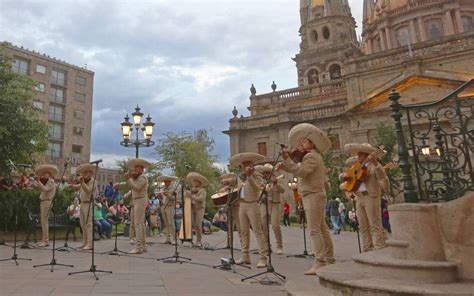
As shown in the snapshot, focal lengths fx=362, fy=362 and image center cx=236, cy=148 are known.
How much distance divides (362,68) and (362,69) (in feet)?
0.79

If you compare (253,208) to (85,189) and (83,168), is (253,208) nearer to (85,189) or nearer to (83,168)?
(85,189)

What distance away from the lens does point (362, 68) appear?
3450 cm

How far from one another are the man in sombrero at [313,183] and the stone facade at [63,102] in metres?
47.4

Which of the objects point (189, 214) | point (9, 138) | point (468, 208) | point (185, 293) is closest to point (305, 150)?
point (468, 208)

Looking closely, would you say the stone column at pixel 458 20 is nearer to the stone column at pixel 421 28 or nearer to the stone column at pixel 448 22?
the stone column at pixel 448 22

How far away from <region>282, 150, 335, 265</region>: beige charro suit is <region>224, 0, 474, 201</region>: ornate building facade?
65.5ft

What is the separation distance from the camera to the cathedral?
31.3m

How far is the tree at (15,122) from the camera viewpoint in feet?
48.6

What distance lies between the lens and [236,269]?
7195mm

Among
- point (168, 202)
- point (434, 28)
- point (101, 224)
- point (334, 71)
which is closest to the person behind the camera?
point (168, 202)

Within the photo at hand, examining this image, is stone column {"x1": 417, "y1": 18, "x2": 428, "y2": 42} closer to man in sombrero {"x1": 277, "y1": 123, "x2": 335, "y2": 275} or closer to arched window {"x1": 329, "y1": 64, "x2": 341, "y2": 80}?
arched window {"x1": 329, "y1": 64, "x2": 341, "y2": 80}

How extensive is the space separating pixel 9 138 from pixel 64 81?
4130 centimetres

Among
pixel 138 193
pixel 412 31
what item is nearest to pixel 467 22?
pixel 412 31

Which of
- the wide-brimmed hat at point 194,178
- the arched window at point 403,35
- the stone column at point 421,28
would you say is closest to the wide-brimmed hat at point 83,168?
the wide-brimmed hat at point 194,178
